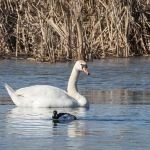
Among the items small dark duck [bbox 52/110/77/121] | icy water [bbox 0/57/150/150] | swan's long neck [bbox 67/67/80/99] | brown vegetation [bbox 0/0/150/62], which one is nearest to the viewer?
icy water [bbox 0/57/150/150]

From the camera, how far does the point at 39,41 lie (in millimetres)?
20594

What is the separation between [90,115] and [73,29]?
10.1 meters

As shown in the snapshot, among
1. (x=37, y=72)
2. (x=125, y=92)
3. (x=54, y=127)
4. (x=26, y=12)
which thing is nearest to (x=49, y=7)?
(x=26, y=12)

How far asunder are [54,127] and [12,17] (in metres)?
13.2

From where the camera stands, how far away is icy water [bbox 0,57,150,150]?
24.3 ft

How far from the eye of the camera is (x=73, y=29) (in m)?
19.9

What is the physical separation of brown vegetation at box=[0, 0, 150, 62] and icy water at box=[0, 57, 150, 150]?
6.16 feet

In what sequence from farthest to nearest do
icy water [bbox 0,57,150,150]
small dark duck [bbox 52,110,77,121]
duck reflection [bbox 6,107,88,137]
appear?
small dark duck [bbox 52,110,77,121] < duck reflection [bbox 6,107,88,137] < icy water [bbox 0,57,150,150]

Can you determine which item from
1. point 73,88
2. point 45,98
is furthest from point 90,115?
point 73,88

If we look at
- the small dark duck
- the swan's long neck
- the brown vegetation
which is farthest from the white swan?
the brown vegetation

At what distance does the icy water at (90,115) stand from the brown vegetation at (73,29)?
1.88 m

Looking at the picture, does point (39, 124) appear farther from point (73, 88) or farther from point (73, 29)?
point (73, 29)

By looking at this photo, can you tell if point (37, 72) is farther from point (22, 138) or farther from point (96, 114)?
point (22, 138)

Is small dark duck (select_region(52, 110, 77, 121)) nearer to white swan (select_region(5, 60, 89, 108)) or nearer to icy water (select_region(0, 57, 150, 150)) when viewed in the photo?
icy water (select_region(0, 57, 150, 150))
